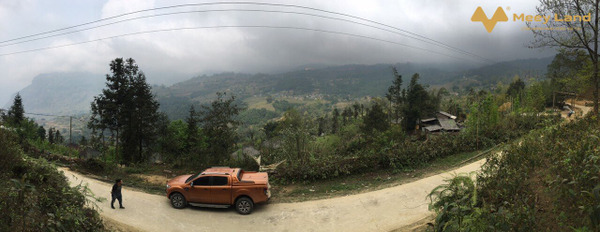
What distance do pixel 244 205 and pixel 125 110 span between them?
1879cm

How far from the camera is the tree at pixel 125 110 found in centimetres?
2319

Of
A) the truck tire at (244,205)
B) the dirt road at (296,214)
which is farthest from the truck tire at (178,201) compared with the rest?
the truck tire at (244,205)

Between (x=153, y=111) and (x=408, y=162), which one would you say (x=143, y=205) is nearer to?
(x=408, y=162)

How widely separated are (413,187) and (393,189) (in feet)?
2.51

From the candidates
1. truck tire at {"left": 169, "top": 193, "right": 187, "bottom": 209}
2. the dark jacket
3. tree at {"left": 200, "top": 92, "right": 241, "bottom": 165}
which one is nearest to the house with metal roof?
tree at {"left": 200, "top": 92, "right": 241, "bottom": 165}

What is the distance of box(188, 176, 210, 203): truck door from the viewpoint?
32.2 ft

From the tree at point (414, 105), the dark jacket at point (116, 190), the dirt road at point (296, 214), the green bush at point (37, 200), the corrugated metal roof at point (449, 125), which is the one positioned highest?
the tree at point (414, 105)

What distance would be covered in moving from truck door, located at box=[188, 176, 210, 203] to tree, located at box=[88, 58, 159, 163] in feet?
54.0

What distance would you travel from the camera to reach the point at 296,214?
9.46 metres

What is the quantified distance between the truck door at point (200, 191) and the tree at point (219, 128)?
5.11 meters

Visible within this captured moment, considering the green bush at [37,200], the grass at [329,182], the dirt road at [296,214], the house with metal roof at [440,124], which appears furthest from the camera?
the house with metal roof at [440,124]

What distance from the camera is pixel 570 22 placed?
12.3m

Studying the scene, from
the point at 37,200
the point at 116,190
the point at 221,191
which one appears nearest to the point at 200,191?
the point at 221,191

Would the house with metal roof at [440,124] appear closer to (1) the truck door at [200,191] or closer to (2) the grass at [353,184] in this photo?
(2) the grass at [353,184]
